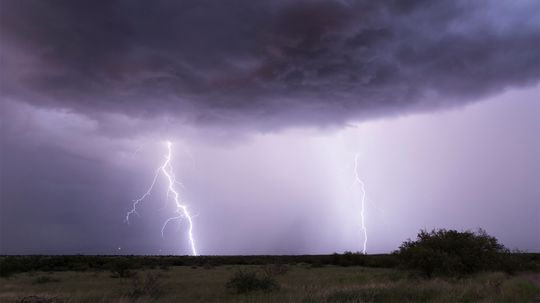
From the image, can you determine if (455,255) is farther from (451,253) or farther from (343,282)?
(343,282)

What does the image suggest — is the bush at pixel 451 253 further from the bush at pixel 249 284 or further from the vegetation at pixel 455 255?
the bush at pixel 249 284

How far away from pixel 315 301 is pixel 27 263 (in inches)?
1816

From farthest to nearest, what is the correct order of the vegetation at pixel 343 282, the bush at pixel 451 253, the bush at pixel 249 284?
the bush at pixel 451 253, the bush at pixel 249 284, the vegetation at pixel 343 282

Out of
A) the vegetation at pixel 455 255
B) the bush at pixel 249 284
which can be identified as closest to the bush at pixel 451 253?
the vegetation at pixel 455 255

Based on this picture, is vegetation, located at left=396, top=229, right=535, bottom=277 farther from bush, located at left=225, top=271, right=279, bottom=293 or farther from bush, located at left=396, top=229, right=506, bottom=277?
bush, located at left=225, top=271, right=279, bottom=293

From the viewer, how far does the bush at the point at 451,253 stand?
110 feet

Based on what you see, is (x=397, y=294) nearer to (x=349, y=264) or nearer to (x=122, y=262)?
(x=122, y=262)

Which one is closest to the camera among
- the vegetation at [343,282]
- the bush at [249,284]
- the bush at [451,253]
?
the vegetation at [343,282]

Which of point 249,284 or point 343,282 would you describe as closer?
point 249,284

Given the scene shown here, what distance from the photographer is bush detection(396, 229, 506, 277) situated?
110ft

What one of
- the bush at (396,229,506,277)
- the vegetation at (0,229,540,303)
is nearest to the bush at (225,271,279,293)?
the vegetation at (0,229,540,303)

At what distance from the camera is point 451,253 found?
117 ft

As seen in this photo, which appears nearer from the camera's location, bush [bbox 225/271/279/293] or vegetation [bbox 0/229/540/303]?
vegetation [bbox 0/229/540/303]

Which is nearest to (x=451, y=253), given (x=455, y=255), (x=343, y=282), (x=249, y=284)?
(x=455, y=255)
